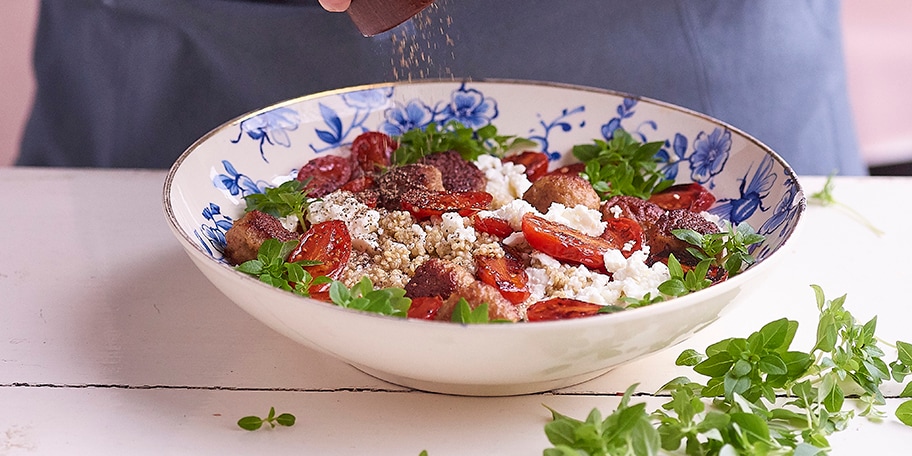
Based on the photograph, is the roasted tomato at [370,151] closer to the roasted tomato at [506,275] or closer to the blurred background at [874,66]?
the roasted tomato at [506,275]

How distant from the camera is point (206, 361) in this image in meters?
0.98

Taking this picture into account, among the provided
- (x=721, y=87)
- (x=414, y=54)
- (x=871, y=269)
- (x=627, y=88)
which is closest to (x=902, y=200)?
(x=871, y=269)

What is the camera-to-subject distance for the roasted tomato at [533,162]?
1304mm

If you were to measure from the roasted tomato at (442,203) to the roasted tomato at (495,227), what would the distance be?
4 cm

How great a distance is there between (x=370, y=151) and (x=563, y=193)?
13.6 inches

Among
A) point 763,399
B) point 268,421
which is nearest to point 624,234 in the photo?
point 763,399

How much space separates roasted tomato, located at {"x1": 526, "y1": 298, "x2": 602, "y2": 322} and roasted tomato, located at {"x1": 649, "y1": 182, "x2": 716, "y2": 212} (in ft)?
1.22

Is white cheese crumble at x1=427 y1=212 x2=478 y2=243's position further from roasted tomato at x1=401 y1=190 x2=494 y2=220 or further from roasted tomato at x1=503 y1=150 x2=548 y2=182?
roasted tomato at x1=503 y1=150 x2=548 y2=182

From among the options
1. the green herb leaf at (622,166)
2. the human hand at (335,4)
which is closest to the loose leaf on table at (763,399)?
the green herb leaf at (622,166)

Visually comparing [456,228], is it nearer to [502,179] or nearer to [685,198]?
[502,179]

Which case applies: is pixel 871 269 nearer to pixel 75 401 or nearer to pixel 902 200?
pixel 902 200

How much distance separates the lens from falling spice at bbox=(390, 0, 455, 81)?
51.2 inches

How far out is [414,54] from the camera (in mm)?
1312

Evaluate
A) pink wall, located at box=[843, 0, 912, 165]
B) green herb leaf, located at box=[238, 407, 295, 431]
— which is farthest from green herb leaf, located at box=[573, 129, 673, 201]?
pink wall, located at box=[843, 0, 912, 165]
